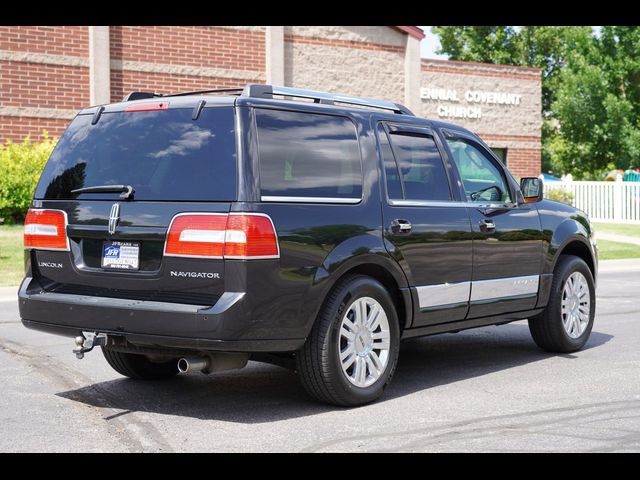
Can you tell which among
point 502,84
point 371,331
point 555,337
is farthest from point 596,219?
point 371,331

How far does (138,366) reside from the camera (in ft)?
24.1

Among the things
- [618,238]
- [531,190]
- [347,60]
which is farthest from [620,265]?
[531,190]

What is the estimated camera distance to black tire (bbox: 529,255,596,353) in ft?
28.2

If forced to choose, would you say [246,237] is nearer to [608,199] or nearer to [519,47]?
[608,199]

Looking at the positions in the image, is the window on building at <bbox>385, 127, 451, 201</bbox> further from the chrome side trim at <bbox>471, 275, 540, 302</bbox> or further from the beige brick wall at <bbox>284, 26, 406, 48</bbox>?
the beige brick wall at <bbox>284, 26, 406, 48</bbox>

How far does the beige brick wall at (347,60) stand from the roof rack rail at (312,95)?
19646 mm

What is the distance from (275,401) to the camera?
675 centimetres

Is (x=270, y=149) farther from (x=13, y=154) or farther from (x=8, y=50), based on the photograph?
(x=8, y=50)

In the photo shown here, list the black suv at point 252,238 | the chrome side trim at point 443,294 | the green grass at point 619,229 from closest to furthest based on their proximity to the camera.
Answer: the black suv at point 252,238, the chrome side trim at point 443,294, the green grass at point 619,229

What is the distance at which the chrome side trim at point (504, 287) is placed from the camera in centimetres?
764

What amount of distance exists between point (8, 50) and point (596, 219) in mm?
18603

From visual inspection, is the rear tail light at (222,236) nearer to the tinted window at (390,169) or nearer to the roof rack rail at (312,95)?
the roof rack rail at (312,95)

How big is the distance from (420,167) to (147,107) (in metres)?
2.10

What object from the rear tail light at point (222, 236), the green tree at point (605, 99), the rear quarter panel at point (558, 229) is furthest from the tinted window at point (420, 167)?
the green tree at point (605, 99)
